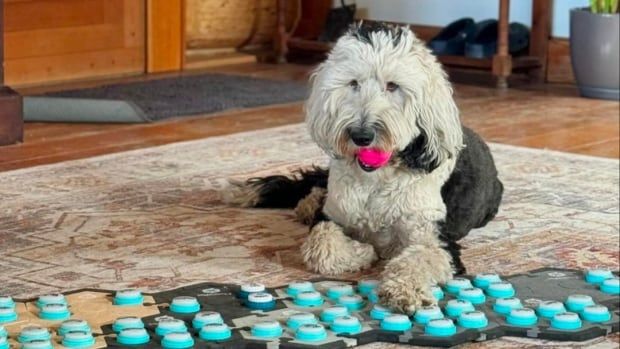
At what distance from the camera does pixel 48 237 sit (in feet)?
10.8

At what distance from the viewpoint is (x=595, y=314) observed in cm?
267

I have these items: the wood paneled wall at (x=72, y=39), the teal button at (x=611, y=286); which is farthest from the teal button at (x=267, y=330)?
the wood paneled wall at (x=72, y=39)

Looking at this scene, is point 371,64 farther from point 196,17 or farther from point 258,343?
point 196,17

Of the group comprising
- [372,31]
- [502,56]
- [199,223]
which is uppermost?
[372,31]

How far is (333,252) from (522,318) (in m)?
0.52

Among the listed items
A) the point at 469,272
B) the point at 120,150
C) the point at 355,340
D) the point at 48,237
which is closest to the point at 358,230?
the point at 469,272

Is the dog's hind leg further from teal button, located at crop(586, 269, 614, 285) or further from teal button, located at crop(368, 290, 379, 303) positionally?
teal button, located at crop(586, 269, 614, 285)

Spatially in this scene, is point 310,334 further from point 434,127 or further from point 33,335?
point 434,127

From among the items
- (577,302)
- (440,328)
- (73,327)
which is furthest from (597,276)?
(73,327)

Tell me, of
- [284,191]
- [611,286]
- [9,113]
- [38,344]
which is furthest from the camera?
[9,113]

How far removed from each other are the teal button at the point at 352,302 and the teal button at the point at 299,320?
0.48 ft

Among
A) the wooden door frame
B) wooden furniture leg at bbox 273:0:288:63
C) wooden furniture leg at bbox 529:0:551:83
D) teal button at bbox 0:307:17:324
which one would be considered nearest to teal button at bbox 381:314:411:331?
teal button at bbox 0:307:17:324

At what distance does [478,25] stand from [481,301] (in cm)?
413

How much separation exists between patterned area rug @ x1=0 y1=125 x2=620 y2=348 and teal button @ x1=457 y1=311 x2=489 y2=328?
0.05 meters
